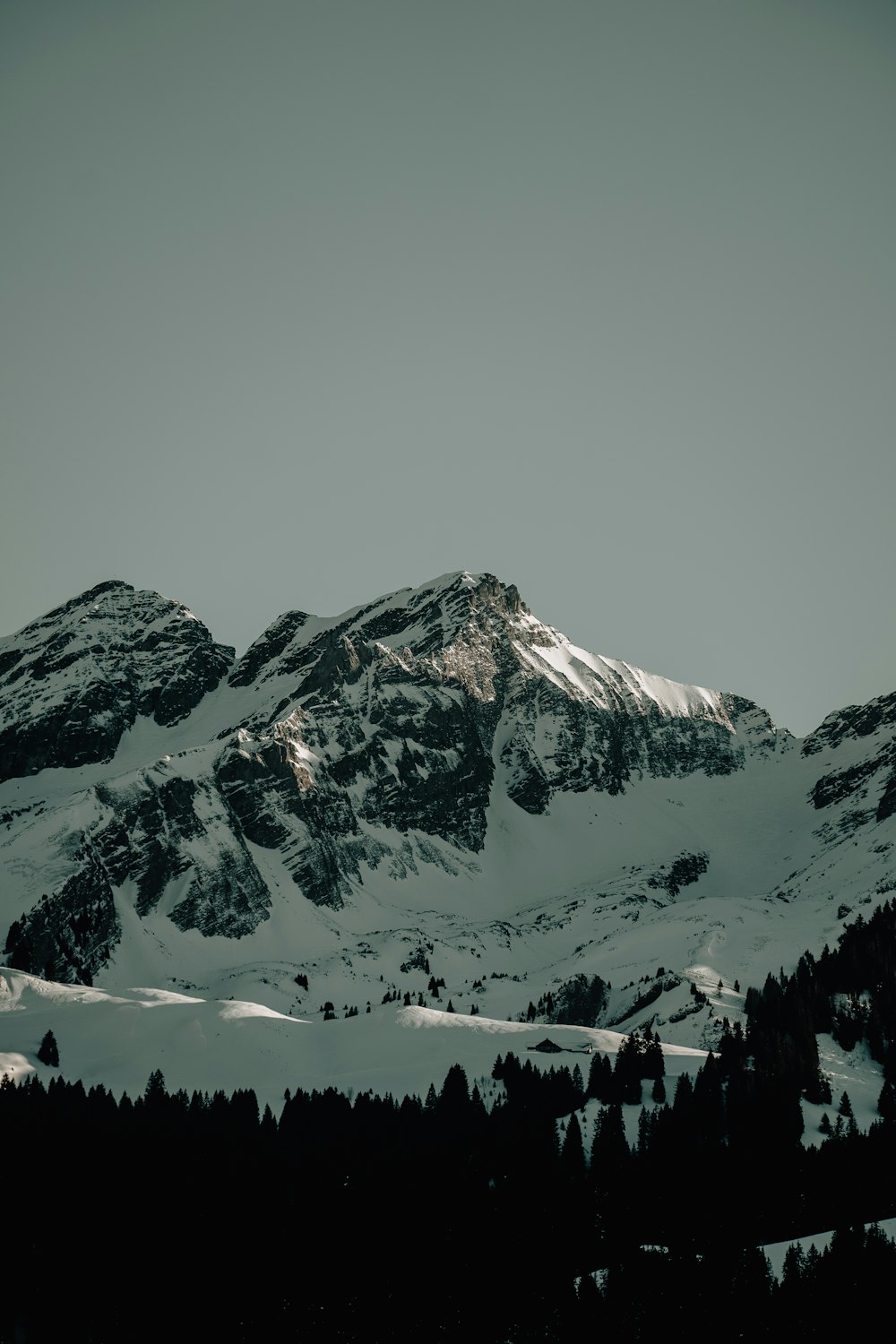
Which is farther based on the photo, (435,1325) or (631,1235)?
(631,1235)

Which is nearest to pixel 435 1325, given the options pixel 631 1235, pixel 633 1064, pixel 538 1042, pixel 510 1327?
pixel 510 1327

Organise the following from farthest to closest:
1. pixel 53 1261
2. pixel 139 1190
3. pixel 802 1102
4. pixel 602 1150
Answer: pixel 802 1102, pixel 602 1150, pixel 139 1190, pixel 53 1261

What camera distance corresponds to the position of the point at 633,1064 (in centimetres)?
15412

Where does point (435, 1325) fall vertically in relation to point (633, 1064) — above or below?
below

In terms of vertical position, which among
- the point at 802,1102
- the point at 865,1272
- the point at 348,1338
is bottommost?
the point at 348,1338

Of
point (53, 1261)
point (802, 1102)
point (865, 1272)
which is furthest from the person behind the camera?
point (802, 1102)

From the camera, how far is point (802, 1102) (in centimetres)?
14975

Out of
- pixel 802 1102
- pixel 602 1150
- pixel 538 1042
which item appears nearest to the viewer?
pixel 602 1150

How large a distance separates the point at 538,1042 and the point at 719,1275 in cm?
7224

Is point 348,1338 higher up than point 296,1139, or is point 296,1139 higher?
point 296,1139

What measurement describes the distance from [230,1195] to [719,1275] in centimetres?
4069

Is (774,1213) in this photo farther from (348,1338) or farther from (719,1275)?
(348,1338)

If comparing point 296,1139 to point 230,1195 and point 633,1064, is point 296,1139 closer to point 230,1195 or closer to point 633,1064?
point 230,1195

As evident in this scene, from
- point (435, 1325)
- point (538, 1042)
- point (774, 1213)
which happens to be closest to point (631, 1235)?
point (774, 1213)
